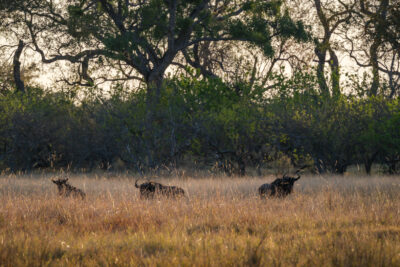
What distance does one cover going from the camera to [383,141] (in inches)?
643

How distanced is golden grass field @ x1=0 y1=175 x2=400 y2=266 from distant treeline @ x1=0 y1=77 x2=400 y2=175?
7.47 m

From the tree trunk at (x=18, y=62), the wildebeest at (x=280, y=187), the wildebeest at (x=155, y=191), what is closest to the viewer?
the wildebeest at (x=155, y=191)

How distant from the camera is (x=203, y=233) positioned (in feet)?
20.9

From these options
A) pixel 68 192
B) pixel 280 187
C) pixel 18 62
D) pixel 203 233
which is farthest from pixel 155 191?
pixel 18 62

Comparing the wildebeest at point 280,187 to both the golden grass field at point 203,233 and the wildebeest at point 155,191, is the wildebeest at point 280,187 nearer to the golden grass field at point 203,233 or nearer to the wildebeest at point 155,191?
the golden grass field at point 203,233

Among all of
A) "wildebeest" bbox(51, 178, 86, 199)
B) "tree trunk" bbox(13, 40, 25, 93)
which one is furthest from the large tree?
"wildebeest" bbox(51, 178, 86, 199)

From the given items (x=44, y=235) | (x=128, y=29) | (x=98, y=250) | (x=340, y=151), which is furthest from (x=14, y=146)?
(x=98, y=250)

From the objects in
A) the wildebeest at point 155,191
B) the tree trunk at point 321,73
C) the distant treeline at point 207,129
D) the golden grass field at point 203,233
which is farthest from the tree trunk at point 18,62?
the wildebeest at point 155,191

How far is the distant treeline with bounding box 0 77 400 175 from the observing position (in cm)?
1686

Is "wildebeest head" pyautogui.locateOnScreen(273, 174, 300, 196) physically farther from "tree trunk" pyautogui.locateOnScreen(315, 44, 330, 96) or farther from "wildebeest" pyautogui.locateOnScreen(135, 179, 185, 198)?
"tree trunk" pyautogui.locateOnScreen(315, 44, 330, 96)

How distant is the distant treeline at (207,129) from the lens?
1686 cm

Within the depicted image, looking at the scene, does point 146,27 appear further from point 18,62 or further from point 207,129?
point 18,62

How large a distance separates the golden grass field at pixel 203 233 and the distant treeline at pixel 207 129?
747 centimetres

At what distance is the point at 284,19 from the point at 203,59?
605cm
